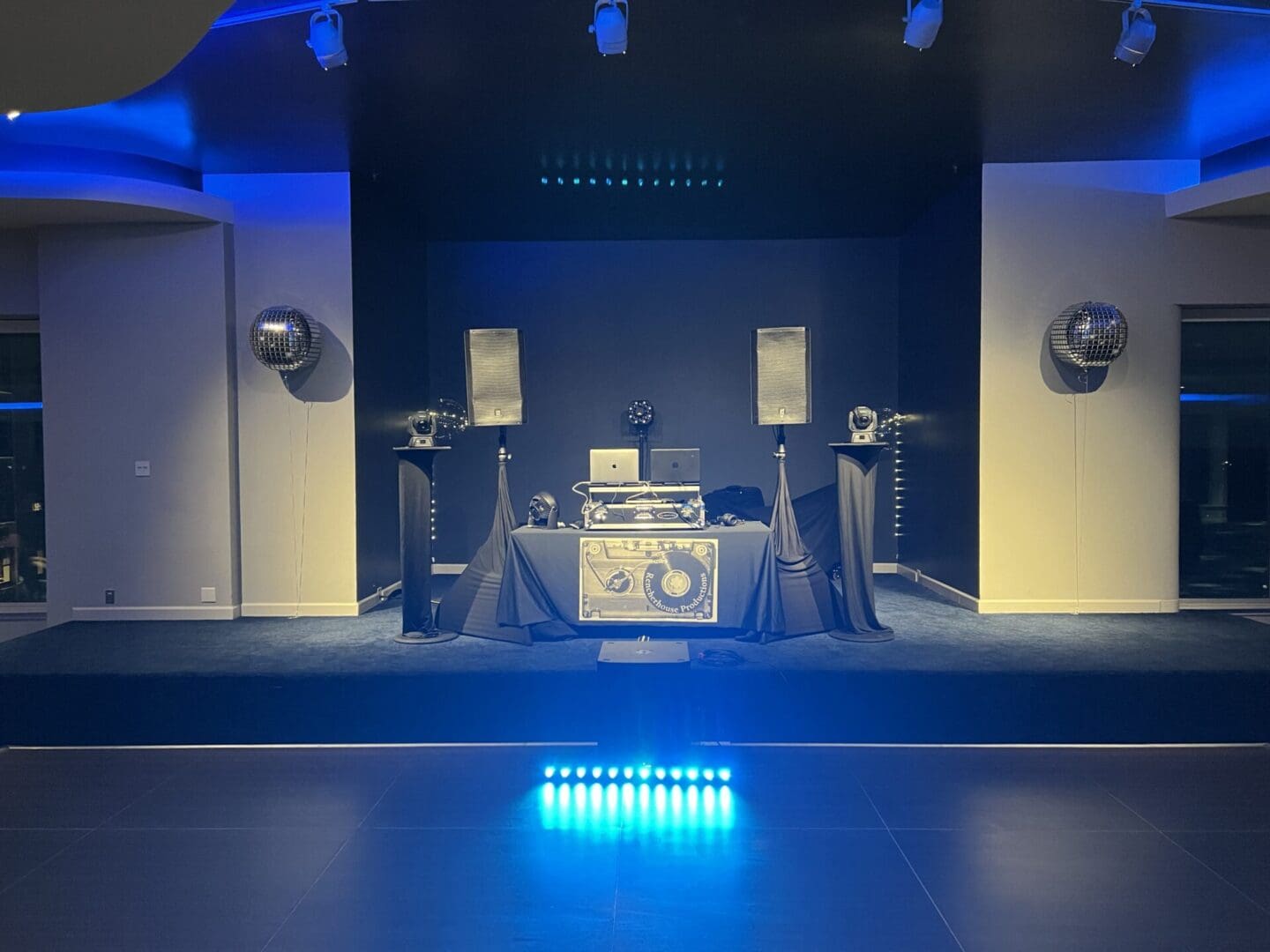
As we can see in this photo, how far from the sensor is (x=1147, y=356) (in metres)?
5.57

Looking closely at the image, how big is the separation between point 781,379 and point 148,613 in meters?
4.12

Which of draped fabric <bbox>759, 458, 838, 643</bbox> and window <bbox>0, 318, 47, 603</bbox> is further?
window <bbox>0, 318, 47, 603</bbox>

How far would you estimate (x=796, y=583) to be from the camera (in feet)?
16.7

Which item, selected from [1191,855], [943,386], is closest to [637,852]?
[1191,855]

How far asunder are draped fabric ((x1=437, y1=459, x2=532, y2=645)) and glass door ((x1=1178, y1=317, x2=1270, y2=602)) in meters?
4.59

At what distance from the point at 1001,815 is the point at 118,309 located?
5.55 meters

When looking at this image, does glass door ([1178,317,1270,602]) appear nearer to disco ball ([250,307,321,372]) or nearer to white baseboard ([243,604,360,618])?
white baseboard ([243,604,360,618])

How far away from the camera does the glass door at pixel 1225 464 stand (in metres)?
6.15

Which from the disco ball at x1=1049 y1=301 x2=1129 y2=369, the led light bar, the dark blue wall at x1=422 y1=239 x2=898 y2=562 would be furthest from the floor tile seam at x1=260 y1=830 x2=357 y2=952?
the disco ball at x1=1049 y1=301 x2=1129 y2=369

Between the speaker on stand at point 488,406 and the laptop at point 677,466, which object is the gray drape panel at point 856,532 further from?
the speaker on stand at point 488,406

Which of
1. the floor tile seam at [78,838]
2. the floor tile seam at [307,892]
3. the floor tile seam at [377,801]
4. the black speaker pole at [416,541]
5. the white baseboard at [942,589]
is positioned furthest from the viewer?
the white baseboard at [942,589]

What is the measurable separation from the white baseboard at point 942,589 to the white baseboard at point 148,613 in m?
4.58

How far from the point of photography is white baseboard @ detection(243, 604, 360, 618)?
5703 mm

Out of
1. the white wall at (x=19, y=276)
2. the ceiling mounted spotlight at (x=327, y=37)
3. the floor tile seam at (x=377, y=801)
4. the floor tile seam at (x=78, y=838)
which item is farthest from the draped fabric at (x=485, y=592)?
the white wall at (x=19, y=276)
